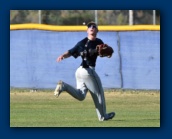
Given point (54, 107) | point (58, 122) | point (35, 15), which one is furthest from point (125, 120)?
point (35, 15)

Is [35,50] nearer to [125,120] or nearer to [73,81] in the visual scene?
[73,81]

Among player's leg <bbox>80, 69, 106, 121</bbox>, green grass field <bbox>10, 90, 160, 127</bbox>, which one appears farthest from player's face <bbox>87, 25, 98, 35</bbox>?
green grass field <bbox>10, 90, 160, 127</bbox>

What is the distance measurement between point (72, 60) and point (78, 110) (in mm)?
3257

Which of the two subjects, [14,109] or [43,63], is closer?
[14,109]

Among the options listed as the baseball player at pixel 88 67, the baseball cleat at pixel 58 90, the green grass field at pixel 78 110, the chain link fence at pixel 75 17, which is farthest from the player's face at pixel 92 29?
the chain link fence at pixel 75 17

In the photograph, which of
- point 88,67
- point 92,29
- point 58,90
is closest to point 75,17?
point 88,67

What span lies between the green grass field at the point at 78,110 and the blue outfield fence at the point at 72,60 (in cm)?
40

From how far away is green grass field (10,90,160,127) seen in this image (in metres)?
12.0

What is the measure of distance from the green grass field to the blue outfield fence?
0.40 metres

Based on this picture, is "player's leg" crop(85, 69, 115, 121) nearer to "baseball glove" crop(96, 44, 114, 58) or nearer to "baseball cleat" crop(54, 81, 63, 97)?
"baseball glove" crop(96, 44, 114, 58)

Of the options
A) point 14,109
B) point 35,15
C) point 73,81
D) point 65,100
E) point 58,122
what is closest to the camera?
point 58,122

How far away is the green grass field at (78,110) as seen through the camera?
1195cm

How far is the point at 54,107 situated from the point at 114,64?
3.43 metres

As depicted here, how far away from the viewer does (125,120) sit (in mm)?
12359
